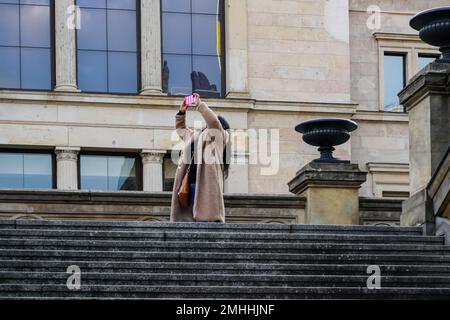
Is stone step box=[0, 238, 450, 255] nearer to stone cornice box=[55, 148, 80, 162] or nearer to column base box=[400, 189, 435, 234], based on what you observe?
column base box=[400, 189, 435, 234]

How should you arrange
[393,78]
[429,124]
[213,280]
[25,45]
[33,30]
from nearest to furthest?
[213,280] → [429,124] → [25,45] → [33,30] → [393,78]

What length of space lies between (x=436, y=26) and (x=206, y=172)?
125 inches

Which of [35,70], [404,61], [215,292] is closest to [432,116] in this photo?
[215,292]

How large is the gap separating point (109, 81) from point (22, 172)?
252 cm

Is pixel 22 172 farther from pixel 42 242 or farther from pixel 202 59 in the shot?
pixel 42 242

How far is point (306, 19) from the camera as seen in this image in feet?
124

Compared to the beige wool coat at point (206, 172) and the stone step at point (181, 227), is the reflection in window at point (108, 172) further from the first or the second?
the stone step at point (181, 227)

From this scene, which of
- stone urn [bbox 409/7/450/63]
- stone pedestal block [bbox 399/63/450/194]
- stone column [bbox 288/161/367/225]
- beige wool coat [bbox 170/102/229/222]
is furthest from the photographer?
stone column [bbox 288/161/367/225]

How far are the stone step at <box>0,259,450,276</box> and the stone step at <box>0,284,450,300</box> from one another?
0.52 m

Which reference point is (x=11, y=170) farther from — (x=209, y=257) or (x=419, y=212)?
(x=209, y=257)

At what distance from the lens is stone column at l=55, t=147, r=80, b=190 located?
35.7m

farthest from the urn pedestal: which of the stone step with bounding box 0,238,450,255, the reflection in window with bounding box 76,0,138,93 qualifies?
the reflection in window with bounding box 76,0,138,93

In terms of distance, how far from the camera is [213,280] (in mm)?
18562
